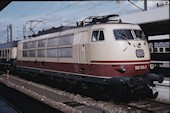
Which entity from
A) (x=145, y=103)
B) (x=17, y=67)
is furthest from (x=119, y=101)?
(x=17, y=67)

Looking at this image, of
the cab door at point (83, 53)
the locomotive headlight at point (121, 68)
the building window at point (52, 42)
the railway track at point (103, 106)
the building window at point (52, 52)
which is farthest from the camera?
the building window at point (52, 42)

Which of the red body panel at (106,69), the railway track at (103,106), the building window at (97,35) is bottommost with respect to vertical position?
the railway track at (103,106)

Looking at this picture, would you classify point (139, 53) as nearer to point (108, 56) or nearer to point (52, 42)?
point (108, 56)

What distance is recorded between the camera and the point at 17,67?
26438 mm

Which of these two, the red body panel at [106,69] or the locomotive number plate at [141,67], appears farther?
the locomotive number plate at [141,67]

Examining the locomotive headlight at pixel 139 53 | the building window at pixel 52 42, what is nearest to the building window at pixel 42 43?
the building window at pixel 52 42

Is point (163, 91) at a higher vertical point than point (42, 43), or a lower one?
lower

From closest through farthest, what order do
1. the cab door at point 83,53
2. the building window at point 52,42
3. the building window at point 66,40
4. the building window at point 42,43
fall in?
the cab door at point 83,53, the building window at point 66,40, the building window at point 52,42, the building window at point 42,43

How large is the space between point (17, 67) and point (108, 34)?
15732 millimetres

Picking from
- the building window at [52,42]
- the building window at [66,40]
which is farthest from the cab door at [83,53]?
the building window at [52,42]

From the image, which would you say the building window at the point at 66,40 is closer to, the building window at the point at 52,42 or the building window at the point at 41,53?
the building window at the point at 52,42

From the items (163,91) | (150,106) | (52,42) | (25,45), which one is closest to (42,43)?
(52,42)

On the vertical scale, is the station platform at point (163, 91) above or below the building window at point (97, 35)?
below

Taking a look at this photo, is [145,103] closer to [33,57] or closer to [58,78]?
[58,78]
